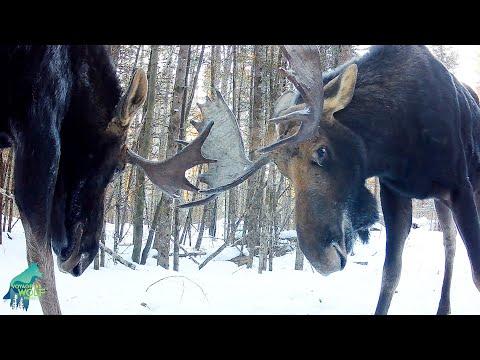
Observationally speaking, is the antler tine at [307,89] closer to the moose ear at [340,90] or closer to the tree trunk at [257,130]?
the moose ear at [340,90]

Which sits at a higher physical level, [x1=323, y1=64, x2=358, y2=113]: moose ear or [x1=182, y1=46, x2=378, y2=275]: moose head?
[x1=323, y1=64, x2=358, y2=113]: moose ear

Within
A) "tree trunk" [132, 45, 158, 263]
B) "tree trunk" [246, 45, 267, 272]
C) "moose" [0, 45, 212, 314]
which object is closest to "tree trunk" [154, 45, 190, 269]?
"tree trunk" [132, 45, 158, 263]

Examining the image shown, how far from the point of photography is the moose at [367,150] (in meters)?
2.79

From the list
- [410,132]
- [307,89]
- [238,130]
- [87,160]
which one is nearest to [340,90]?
[307,89]

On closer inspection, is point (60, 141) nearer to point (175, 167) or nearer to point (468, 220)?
point (175, 167)

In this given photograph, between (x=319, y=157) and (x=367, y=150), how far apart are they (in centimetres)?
37

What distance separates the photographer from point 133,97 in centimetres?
267

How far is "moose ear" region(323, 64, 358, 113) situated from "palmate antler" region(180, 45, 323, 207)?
5.0 inches

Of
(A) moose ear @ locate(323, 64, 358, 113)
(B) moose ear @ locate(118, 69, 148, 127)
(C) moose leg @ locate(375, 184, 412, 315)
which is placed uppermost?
(A) moose ear @ locate(323, 64, 358, 113)

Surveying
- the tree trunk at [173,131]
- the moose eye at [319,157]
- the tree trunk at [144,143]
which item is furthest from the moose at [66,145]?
the tree trunk at [144,143]

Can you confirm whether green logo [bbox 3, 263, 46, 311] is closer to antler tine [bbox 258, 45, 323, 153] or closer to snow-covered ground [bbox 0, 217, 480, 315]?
snow-covered ground [bbox 0, 217, 480, 315]

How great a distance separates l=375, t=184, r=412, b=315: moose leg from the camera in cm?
332
